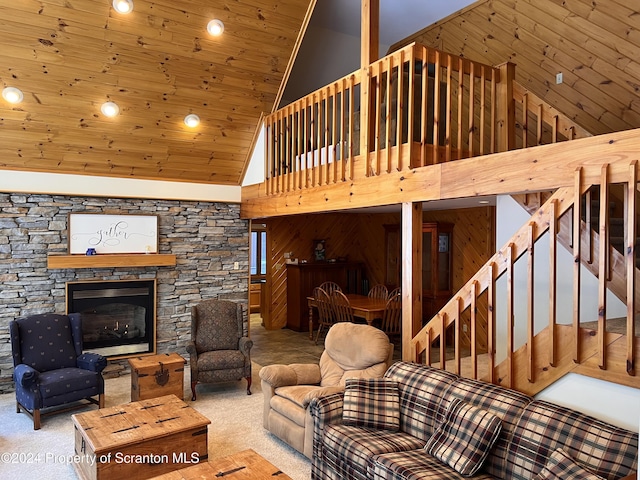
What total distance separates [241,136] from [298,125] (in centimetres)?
109

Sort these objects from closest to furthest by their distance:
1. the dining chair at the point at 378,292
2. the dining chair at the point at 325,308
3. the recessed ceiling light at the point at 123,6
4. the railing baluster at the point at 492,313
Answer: the railing baluster at the point at 492,313
the recessed ceiling light at the point at 123,6
the dining chair at the point at 325,308
the dining chair at the point at 378,292

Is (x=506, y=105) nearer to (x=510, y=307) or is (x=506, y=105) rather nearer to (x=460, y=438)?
(x=510, y=307)

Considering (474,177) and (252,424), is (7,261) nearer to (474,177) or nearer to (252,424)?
(252,424)

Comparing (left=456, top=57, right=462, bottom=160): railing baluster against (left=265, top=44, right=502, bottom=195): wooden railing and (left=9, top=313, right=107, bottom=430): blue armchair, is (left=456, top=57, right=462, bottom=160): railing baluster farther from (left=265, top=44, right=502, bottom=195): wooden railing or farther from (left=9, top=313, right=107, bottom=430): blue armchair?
(left=9, top=313, right=107, bottom=430): blue armchair

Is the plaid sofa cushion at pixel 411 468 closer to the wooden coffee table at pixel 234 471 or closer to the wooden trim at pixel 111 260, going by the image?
the wooden coffee table at pixel 234 471

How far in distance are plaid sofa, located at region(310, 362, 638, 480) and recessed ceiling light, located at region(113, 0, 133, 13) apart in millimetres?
3914

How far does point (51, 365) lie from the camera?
15.9 ft

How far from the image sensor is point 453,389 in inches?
124

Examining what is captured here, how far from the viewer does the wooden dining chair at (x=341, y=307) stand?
6.90 m

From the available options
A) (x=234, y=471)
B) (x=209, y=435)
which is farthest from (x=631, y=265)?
(x=209, y=435)

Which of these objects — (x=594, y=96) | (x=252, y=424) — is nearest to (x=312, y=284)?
(x=252, y=424)

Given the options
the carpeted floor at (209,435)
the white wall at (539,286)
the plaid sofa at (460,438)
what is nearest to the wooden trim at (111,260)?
the carpeted floor at (209,435)

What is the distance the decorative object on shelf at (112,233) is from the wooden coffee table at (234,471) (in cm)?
382

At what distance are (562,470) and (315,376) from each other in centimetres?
238
